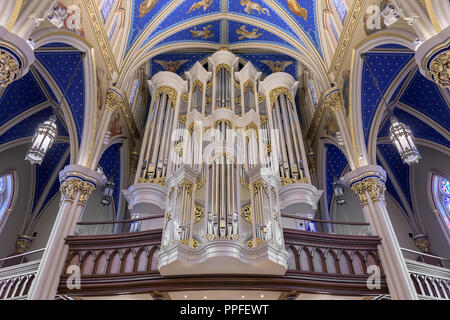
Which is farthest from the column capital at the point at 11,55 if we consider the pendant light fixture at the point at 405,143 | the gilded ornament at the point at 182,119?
the pendant light fixture at the point at 405,143

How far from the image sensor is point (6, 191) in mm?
13805

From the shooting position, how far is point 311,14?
42.7 ft

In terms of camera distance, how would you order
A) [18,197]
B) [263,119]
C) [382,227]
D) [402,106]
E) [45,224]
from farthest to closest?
1. [45,224]
2. [18,197]
3. [402,106]
4. [263,119]
5. [382,227]

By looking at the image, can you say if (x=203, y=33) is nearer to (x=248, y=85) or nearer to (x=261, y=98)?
(x=248, y=85)

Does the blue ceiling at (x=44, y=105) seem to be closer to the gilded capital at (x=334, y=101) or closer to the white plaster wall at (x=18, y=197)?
the white plaster wall at (x=18, y=197)

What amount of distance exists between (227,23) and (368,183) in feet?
29.5

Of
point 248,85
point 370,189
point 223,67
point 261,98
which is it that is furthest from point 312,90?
point 370,189

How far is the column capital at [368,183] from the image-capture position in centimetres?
969

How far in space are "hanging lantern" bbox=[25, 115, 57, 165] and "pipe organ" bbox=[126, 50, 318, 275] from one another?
277 centimetres

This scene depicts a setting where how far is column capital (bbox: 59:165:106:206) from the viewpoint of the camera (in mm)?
9484

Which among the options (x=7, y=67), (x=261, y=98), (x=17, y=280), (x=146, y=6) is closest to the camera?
(x=7, y=67)
